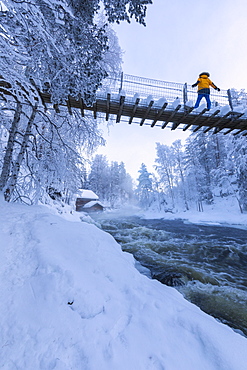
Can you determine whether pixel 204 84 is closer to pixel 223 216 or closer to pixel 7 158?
pixel 7 158

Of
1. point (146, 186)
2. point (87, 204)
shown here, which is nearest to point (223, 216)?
point (87, 204)

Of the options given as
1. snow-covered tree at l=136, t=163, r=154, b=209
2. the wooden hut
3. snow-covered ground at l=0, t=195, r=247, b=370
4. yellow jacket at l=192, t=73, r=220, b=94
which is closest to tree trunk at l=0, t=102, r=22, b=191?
snow-covered ground at l=0, t=195, r=247, b=370

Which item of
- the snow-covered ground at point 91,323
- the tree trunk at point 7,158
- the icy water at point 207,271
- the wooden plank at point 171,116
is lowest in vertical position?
the icy water at point 207,271

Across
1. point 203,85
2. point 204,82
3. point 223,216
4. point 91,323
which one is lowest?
point 91,323

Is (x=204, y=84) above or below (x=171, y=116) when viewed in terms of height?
above

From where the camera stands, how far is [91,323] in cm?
203

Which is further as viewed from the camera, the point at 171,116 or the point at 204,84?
the point at 204,84

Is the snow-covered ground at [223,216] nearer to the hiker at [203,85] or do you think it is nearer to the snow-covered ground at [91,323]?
the hiker at [203,85]

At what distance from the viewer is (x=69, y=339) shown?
70.9 inches

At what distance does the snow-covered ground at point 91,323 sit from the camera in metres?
1.66

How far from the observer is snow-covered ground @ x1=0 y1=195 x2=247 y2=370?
5.44 feet

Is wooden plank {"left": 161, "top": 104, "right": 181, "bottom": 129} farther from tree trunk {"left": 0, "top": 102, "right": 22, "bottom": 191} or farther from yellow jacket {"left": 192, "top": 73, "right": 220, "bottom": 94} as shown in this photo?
tree trunk {"left": 0, "top": 102, "right": 22, "bottom": 191}

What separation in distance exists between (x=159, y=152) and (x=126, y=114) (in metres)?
32.4

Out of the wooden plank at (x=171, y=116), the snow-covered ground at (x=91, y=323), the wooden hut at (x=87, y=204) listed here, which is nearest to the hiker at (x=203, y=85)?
the wooden plank at (x=171, y=116)
